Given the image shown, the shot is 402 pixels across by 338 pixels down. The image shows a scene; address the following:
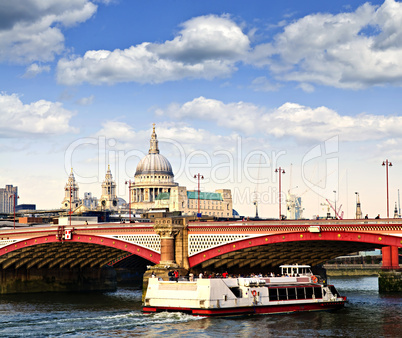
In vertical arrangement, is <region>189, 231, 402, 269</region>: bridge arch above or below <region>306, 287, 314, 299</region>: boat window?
above

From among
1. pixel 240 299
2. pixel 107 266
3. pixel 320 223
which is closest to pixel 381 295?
pixel 320 223

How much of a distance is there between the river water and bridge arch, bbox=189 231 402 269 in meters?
8.10

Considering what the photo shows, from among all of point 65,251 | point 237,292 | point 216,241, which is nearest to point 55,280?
point 65,251

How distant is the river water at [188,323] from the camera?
69.3 m

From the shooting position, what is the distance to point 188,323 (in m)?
74.0

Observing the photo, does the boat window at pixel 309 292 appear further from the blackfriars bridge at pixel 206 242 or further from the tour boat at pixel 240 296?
the blackfriars bridge at pixel 206 242

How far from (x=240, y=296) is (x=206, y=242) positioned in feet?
59.9

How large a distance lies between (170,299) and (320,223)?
2108cm

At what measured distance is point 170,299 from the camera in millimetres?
80062

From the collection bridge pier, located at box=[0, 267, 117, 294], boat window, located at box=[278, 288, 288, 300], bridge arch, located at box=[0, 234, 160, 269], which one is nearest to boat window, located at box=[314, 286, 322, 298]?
boat window, located at box=[278, 288, 288, 300]

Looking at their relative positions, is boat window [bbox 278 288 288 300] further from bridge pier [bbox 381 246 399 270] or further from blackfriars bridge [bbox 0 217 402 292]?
bridge pier [bbox 381 246 399 270]

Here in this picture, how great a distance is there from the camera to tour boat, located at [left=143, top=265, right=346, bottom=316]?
256ft

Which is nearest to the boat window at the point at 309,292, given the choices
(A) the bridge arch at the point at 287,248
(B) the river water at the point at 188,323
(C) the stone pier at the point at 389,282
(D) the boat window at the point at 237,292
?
(B) the river water at the point at 188,323

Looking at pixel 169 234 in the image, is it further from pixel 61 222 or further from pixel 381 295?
pixel 61 222
